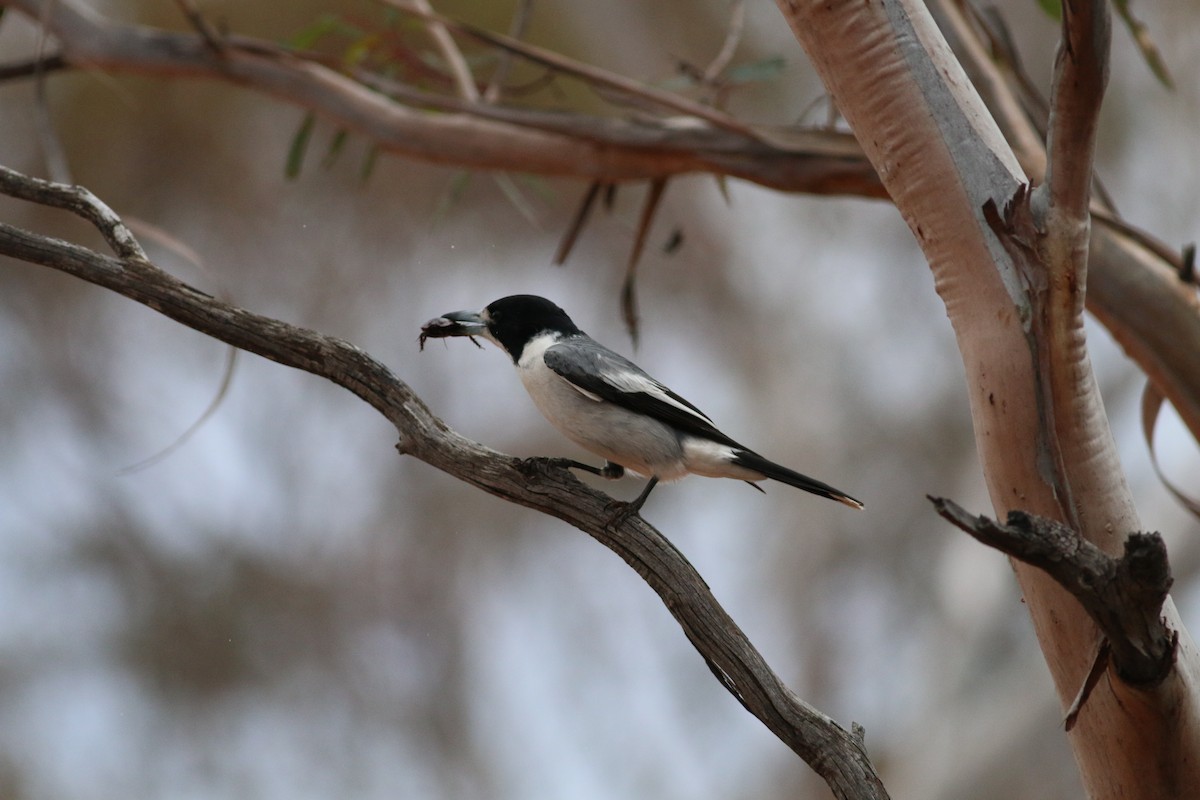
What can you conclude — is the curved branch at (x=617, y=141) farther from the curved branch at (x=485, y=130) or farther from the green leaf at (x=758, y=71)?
the green leaf at (x=758, y=71)

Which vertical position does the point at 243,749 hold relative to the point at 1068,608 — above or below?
below

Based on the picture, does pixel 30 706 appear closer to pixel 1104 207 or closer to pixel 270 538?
pixel 270 538

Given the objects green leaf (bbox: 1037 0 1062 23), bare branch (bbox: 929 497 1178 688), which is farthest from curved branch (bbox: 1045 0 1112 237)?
green leaf (bbox: 1037 0 1062 23)

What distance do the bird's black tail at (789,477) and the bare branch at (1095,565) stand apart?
1.38ft

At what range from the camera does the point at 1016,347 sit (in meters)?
1.29

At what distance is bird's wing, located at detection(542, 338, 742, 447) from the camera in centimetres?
171

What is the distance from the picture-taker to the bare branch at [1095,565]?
995 mm

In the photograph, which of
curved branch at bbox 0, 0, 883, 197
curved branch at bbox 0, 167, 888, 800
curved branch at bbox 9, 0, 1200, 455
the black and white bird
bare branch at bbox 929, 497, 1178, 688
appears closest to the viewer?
bare branch at bbox 929, 497, 1178, 688

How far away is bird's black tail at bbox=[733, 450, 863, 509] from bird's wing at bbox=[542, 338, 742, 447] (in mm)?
59

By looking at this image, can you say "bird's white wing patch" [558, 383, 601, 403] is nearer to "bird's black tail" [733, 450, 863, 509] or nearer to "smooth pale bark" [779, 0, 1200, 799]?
"bird's black tail" [733, 450, 863, 509]

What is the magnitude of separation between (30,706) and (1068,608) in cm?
526

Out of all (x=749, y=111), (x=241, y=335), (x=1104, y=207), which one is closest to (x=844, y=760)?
(x=241, y=335)

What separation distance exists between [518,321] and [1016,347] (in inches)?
36.0

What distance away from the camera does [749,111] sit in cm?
646
